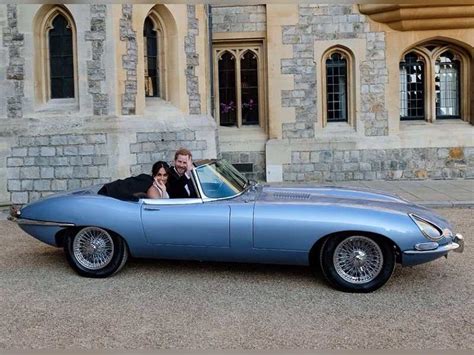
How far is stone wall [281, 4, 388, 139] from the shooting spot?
12.2m

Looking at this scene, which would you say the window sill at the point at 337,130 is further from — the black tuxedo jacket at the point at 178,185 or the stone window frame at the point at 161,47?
the black tuxedo jacket at the point at 178,185

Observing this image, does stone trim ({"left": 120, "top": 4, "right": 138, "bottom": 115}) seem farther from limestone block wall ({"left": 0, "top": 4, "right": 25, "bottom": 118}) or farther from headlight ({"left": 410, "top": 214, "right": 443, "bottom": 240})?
headlight ({"left": 410, "top": 214, "right": 443, "bottom": 240})

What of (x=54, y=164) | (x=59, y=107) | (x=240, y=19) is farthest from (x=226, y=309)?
(x=240, y=19)

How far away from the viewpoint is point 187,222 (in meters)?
4.65

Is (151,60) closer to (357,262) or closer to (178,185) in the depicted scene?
(178,185)

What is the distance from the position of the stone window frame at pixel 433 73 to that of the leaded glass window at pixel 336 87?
1.46 m

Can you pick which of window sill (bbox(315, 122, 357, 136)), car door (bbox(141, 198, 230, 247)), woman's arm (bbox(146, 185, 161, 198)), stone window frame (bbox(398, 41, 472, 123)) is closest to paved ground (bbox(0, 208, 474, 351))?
car door (bbox(141, 198, 230, 247))

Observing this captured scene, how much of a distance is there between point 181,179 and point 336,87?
843 centimetres

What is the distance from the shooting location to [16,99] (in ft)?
30.5

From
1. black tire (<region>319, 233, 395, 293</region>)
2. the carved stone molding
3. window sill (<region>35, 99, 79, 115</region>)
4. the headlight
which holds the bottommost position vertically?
black tire (<region>319, 233, 395, 293</region>)

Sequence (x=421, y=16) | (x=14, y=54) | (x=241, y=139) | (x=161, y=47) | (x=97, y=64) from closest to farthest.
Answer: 1. (x=97, y=64)
2. (x=14, y=54)
3. (x=161, y=47)
4. (x=421, y=16)
5. (x=241, y=139)

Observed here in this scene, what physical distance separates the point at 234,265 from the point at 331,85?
833 centimetres

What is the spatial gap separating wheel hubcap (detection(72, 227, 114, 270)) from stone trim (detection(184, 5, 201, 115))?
5.71 m

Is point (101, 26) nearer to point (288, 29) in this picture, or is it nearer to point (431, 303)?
point (288, 29)
